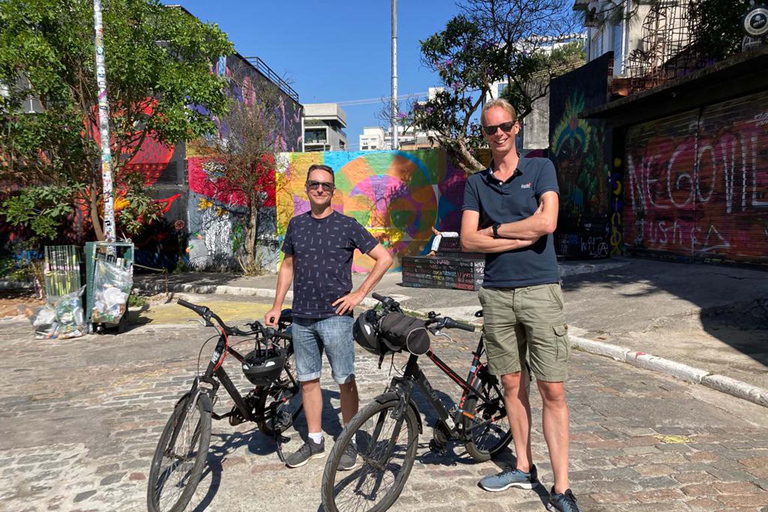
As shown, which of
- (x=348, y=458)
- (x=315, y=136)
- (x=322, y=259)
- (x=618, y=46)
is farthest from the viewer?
(x=315, y=136)

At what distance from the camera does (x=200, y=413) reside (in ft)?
9.39

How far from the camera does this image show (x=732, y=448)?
368cm

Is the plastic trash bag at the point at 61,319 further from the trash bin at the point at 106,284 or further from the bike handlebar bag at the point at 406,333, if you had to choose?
the bike handlebar bag at the point at 406,333

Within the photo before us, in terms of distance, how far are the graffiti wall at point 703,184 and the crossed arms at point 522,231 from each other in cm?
857

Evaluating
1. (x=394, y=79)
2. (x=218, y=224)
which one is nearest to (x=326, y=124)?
(x=394, y=79)

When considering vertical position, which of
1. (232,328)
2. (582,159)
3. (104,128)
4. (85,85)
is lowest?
(232,328)

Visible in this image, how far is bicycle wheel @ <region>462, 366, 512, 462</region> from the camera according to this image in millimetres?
3326

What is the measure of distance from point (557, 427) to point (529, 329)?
0.55 metres

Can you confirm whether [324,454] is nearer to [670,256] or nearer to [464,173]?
[670,256]

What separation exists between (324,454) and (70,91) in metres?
9.81

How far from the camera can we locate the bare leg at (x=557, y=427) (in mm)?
2793

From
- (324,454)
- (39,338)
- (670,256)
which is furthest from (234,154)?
(324,454)

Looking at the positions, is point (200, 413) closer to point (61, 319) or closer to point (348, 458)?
point (348, 458)

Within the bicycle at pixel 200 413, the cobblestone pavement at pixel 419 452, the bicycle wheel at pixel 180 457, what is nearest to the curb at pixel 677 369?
the cobblestone pavement at pixel 419 452
